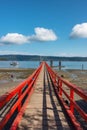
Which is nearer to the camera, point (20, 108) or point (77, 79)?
point (20, 108)

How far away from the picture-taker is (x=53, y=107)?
10828 millimetres

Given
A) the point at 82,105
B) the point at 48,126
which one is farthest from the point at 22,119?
the point at 82,105

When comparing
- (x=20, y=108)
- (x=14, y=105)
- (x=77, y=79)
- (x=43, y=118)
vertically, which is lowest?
(x=77, y=79)

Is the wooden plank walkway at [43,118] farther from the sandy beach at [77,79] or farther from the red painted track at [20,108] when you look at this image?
the sandy beach at [77,79]

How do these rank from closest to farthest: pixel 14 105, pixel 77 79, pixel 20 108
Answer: pixel 14 105, pixel 20 108, pixel 77 79

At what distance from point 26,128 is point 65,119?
1583mm

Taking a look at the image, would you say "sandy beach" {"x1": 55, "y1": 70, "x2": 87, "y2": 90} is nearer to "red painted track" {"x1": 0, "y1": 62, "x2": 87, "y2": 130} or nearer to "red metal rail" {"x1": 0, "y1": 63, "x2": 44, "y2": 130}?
"red painted track" {"x1": 0, "y1": 62, "x2": 87, "y2": 130}

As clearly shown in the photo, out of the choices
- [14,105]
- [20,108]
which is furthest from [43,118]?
[14,105]

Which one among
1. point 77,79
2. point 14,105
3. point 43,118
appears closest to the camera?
point 14,105

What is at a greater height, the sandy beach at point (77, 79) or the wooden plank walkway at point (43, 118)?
the wooden plank walkway at point (43, 118)

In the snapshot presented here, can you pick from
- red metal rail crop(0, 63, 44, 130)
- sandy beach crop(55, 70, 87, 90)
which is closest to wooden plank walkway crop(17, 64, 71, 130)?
red metal rail crop(0, 63, 44, 130)

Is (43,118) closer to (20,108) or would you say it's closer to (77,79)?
(20,108)

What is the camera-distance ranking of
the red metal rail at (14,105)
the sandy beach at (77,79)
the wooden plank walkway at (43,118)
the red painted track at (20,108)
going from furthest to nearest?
the sandy beach at (77,79)
the wooden plank walkway at (43,118)
the red painted track at (20,108)
the red metal rail at (14,105)

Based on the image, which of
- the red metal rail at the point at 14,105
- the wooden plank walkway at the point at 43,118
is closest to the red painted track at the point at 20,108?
the red metal rail at the point at 14,105
